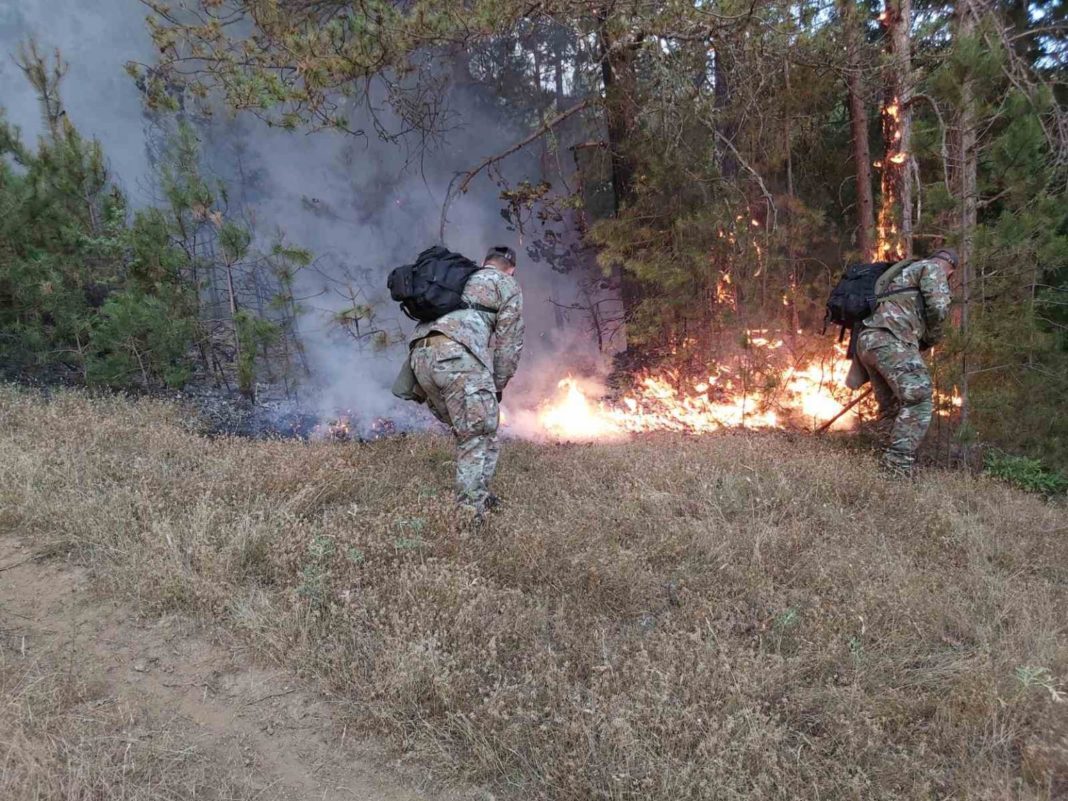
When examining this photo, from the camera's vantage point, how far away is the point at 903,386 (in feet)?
17.6

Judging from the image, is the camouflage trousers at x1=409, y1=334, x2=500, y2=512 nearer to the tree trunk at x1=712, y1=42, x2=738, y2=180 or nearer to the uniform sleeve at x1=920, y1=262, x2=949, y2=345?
the uniform sleeve at x1=920, y1=262, x2=949, y2=345

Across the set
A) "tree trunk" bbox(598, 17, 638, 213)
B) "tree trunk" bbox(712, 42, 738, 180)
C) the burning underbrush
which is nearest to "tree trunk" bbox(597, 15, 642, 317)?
"tree trunk" bbox(598, 17, 638, 213)

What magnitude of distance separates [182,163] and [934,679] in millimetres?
7878

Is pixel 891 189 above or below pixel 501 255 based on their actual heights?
above

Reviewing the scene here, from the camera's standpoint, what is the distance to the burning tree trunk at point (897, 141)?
6.07 m

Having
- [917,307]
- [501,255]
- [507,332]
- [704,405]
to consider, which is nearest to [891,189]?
[917,307]

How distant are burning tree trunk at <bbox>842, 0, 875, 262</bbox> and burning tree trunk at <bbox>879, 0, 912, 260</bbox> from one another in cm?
28

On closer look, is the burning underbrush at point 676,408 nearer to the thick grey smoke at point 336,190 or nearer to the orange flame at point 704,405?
the orange flame at point 704,405

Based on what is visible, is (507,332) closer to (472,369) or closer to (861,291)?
(472,369)

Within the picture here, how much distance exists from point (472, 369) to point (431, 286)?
64 cm

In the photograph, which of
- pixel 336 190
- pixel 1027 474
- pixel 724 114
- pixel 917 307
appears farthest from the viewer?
pixel 336 190

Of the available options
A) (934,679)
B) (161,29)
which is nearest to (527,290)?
(161,29)

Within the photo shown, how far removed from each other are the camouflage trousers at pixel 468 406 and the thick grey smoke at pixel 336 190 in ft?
10.4

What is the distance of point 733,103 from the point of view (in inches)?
281
